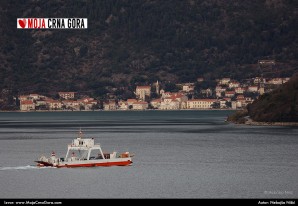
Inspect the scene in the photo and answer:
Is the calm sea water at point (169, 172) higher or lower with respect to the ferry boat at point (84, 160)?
lower

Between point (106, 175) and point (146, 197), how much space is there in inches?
659

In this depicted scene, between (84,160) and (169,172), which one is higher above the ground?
(84,160)

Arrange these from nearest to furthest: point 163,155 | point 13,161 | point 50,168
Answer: point 50,168
point 13,161
point 163,155

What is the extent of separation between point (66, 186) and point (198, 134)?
9343cm

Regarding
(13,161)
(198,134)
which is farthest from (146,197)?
(198,134)

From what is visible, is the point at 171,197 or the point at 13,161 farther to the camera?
the point at 13,161

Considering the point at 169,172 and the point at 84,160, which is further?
the point at 84,160

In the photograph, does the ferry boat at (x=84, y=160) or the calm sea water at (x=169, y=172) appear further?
the ferry boat at (x=84, y=160)

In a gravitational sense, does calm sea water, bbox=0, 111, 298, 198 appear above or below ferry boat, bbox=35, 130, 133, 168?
below

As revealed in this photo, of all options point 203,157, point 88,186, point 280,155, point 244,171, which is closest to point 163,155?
point 203,157

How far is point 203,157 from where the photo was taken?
11838cm

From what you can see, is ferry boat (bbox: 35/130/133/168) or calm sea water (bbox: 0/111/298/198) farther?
ferry boat (bbox: 35/130/133/168)

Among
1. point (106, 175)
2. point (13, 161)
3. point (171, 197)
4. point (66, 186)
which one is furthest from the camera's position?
point (13, 161)
